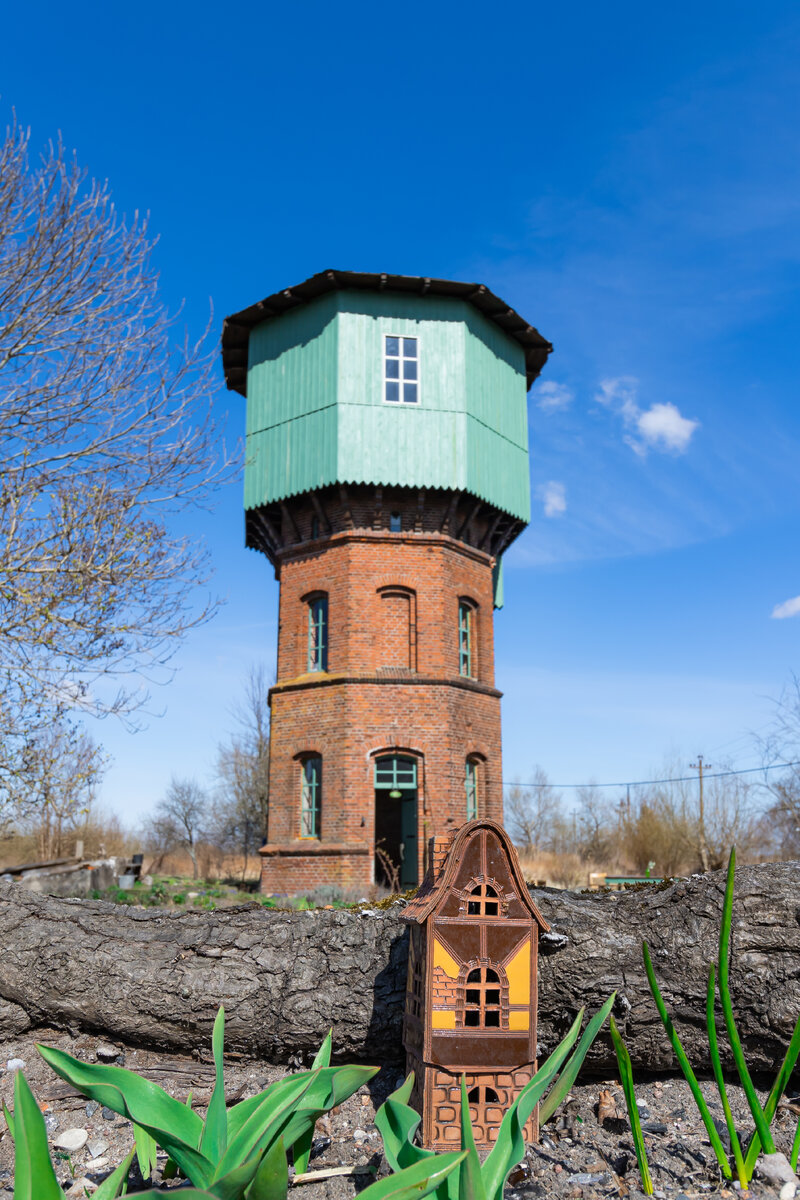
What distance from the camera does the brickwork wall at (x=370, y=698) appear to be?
54.2 ft

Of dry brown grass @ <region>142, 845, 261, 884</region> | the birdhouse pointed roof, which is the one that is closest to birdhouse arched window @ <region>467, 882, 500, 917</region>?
the birdhouse pointed roof

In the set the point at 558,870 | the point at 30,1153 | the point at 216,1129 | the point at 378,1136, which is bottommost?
the point at 558,870

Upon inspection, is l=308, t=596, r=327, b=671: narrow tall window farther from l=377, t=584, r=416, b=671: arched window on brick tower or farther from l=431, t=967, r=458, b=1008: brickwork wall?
l=431, t=967, r=458, b=1008: brickwork wall

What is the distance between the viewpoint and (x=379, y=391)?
18.0 metres

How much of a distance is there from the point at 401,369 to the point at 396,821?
35.2ft

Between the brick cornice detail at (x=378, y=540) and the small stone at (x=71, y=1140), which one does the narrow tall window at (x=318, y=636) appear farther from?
the small stone at (x=71, y=1140)

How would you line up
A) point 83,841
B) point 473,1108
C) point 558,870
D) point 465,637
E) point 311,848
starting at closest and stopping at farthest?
1. point 473,1108
2. point 311,848
3. point 465,637
4. point 558,870
5. point 83,841

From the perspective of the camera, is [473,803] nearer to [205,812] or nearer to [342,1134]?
[342,1134]

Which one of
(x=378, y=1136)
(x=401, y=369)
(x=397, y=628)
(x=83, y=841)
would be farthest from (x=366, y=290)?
(x=83, y=841)

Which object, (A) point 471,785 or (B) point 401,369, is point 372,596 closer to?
(A) point 471,785

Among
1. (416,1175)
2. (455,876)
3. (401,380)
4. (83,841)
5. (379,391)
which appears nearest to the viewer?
(416,1175)

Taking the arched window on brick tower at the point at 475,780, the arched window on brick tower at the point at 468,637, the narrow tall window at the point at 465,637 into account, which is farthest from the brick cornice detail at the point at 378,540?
the arched window on brick tower at the point at 475,780

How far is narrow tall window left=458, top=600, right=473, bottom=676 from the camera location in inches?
725

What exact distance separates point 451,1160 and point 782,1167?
5.52ft
